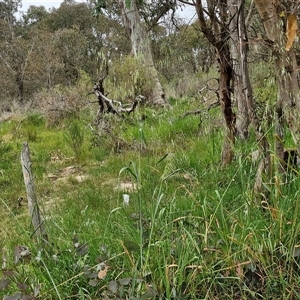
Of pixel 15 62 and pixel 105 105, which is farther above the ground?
pixel 15 62

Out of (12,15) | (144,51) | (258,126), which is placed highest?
(12,15)

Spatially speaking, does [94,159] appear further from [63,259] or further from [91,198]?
[63,259]

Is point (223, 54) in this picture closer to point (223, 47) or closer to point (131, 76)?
point (223, 47)

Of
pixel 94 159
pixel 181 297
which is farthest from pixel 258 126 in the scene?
pixel 94 159

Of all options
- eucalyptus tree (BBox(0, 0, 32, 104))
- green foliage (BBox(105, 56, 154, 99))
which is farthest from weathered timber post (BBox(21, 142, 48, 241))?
eucalyptus tree (BBox(0, 0, 32, 104))

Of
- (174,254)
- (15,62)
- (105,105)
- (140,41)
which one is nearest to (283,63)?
(174,254)

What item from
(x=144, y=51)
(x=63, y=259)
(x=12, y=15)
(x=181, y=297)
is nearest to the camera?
(x=181, y=297)

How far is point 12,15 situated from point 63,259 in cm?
2927

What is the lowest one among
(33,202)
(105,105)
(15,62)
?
(33,202)

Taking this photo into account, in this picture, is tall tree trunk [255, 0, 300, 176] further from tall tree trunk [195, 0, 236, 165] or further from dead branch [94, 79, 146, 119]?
dead branch [94, 79, 146, 119]

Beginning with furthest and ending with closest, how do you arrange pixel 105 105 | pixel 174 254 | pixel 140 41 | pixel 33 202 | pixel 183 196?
1. pixel 140 41
2. pixel 105 105
3. pixel 183 196
4. pixel 33 202
5. pixel 174 254

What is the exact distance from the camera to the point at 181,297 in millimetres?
1515

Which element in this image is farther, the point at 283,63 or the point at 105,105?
the point at 105,105

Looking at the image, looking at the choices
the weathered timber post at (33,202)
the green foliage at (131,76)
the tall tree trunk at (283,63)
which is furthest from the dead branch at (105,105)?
the tall tree trunk at (283,63)
